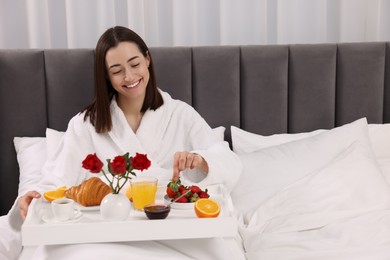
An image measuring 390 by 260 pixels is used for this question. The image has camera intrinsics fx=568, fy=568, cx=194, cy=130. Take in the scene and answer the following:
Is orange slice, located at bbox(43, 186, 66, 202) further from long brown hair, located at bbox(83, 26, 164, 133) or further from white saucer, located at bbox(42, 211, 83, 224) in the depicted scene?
long brown hair, located at bbox(83, 26, 164, 133)

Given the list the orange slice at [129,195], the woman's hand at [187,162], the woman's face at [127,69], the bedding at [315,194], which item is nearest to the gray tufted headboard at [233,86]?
the bedding at [315,194]

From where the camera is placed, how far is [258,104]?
2.48 m

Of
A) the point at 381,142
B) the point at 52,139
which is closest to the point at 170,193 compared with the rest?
the point at 52,139

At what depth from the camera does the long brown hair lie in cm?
207

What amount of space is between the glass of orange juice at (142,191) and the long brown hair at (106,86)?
0.55m

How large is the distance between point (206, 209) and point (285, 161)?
2.44 feet

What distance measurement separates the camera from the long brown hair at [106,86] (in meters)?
2.07

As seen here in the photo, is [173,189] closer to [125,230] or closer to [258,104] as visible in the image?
[125,230]

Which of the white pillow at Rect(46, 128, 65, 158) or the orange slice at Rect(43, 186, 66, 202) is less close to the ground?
the white pillow at Rect(46, 128, 65, 158)

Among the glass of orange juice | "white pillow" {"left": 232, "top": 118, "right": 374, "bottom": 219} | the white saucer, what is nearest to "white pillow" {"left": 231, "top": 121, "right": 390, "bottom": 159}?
"white pillow" {"left": 232, "top": 118, "right": 374, "bottom": 219}

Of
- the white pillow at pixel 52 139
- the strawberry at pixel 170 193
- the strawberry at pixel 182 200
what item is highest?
the white pillow at pixel 52 139

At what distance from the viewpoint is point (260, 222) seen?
6.47ft

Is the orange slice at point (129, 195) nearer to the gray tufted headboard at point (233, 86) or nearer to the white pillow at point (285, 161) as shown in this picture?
the white pillow at point (285, 161)

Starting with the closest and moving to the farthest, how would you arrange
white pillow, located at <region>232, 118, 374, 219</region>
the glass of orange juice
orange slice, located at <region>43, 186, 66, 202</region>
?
the glass of orange juice → orange slice, located at <region>43, 186, 66, 202</region> → white pillow, located at <region>232, 118, 374, 219</region>
